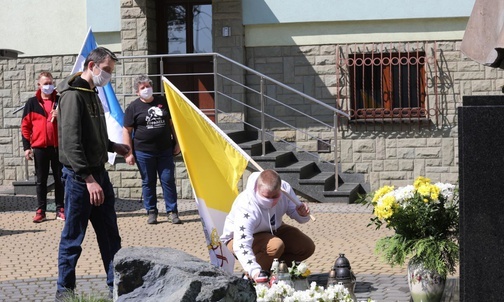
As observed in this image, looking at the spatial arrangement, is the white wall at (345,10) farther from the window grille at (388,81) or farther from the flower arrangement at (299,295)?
the flower arrangement at (299,295)

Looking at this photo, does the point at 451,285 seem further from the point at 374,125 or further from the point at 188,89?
the point at 188,89

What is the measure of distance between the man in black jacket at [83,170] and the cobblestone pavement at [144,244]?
36 cm

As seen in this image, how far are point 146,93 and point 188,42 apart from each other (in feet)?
17.7

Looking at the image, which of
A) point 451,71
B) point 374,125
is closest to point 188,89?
point 374,125

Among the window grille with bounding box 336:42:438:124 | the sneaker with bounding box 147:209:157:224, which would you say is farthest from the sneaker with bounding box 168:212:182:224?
the window grille with bounding box 336:42:438:124

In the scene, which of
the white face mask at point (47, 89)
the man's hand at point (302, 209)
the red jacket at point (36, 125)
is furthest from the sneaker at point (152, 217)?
the man's hand at point (302, 209)

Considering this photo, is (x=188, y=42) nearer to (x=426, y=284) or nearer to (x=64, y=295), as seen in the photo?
(x=64, y=295)

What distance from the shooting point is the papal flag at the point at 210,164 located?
938 centimetres

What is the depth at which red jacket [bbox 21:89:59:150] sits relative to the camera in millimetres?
14102

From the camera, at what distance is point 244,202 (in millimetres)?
8500

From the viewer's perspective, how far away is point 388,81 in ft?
58.1

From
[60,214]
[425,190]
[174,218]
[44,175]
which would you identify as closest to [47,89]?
[44,175]

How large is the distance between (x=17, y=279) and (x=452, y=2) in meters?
9.82

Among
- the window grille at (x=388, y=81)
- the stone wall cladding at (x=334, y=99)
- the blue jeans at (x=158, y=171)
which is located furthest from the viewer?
the window grille at (x=388, y=81)
